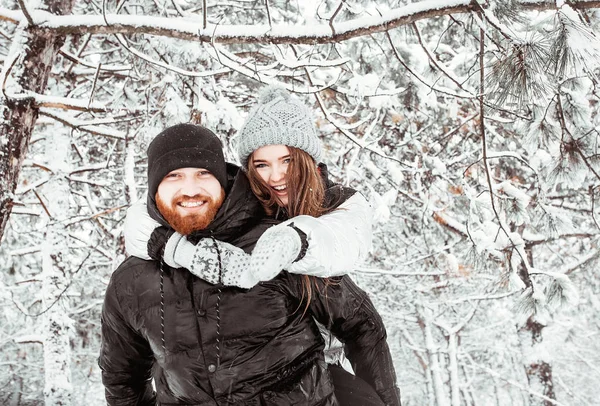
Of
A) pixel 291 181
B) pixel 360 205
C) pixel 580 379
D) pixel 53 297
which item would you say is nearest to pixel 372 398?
pixel 360 205

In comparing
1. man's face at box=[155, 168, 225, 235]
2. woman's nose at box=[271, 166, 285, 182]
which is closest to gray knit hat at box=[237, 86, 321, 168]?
woman's nose at box=[271, 166, 285, 182]

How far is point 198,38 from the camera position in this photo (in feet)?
8.03

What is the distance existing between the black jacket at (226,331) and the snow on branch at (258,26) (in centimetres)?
72

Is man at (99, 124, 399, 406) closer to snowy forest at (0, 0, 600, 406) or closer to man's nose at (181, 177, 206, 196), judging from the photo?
man's nose at (181, 177, 206, 196)

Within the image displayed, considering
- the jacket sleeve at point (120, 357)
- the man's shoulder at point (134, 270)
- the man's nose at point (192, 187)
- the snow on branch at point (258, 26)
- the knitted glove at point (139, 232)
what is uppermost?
the snow on branch at point (258, 26)

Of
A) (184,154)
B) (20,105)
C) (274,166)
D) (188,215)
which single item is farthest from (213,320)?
(20,105)

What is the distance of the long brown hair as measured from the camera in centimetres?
230

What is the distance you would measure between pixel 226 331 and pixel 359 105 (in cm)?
278

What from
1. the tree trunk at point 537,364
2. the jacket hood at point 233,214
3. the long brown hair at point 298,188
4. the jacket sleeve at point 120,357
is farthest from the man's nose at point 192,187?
the tree trunk at point 537,364

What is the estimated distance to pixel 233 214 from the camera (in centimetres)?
210

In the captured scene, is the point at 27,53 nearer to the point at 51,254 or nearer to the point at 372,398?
the point at 372,398

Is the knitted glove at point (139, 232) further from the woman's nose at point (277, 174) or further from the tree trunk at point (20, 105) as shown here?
the tree trunk at point (20, 105)

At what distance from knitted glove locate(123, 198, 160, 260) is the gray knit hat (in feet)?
2.03

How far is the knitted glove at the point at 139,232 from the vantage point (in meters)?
2.10
